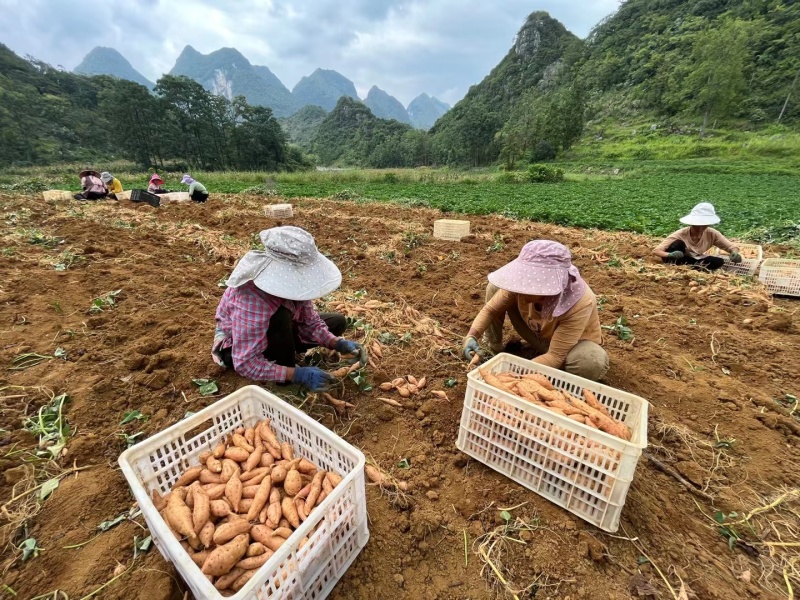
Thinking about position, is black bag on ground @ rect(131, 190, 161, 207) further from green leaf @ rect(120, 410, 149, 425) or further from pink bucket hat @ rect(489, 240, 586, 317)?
pink bucket hat @ rect(489, 240, 586, 317)

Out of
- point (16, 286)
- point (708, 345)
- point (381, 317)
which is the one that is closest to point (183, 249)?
point (16, 286)

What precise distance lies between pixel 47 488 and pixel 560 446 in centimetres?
274

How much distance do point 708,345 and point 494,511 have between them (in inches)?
130

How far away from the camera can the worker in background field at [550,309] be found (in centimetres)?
224

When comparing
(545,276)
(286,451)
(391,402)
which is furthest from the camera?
(391,402)

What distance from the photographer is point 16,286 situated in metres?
4.11

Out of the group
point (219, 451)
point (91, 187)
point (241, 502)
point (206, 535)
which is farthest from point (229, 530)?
point (91, 187)

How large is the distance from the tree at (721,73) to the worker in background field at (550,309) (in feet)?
189

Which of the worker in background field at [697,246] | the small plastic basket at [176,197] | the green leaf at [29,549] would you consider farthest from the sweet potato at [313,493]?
the small plastic basket at [176,197]

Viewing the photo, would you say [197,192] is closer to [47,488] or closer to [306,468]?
[47,488]

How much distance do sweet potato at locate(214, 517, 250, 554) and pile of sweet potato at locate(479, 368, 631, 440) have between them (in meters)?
1.44

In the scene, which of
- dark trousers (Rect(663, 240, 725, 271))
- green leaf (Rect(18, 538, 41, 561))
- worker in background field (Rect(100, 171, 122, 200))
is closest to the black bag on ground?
worker in background field (Rect(100, 171, 122, 200))

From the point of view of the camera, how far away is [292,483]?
1.64 m

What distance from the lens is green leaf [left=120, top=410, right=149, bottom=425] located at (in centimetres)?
230
